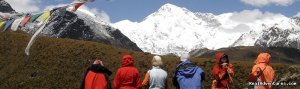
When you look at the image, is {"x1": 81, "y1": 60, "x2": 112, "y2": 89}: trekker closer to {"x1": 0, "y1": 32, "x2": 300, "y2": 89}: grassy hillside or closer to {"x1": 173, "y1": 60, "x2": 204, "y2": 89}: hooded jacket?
{"x1": 173, "y1": 60, "x2": 204, "y2": 89}: hooded jacket

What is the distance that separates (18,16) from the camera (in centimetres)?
1642

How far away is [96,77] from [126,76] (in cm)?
89

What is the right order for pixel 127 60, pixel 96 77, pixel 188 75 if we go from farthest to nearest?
pixel 188 75, pixel 127 60, pixel 96 77

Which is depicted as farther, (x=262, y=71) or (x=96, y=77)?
(x=262, y=71)

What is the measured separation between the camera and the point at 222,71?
1611 centimetres

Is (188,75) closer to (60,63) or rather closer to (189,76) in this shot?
(189,76)

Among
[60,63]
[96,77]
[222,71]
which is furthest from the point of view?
[60,63]

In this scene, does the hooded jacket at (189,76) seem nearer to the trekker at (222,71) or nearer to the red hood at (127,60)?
the trekker at (222,71)

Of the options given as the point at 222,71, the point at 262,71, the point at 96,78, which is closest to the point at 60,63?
the point at 222,71

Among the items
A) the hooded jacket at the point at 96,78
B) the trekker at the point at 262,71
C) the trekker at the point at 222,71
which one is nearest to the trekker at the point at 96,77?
the hooded jacket at the point at 96,78

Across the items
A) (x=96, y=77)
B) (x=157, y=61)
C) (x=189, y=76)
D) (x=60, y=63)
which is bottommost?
(x=60, y=63)

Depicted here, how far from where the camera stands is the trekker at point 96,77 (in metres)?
15.0

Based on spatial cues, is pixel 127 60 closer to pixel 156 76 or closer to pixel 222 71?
pixel 156 76

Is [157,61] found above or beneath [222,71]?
above
